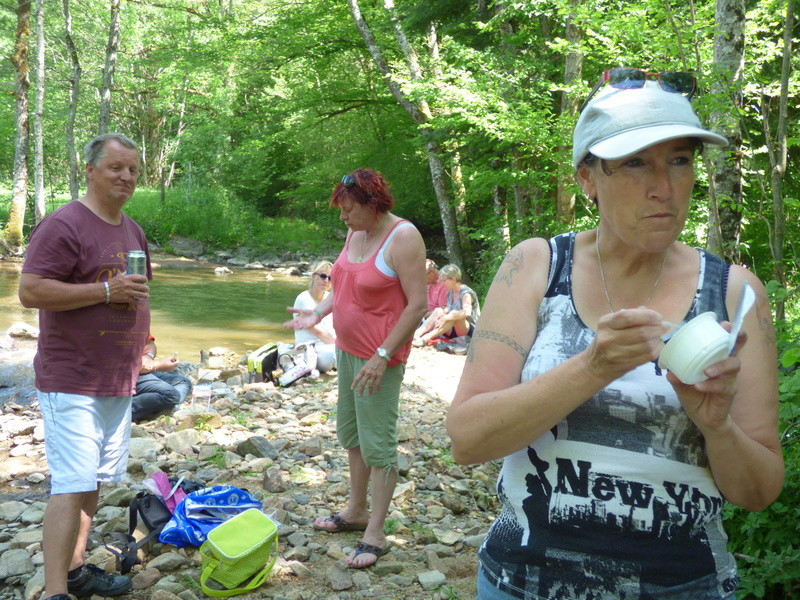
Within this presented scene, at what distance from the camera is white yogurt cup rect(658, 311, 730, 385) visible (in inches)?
52.8

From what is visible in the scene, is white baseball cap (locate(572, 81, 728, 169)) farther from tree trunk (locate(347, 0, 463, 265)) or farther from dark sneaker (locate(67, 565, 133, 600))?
tree trunk (locate(347, 0, 463, 265))

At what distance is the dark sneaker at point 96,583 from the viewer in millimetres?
3658

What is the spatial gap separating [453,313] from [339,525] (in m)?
7.36

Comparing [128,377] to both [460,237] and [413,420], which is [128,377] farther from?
[460,237]

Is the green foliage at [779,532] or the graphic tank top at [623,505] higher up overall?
the graphic tank top at [623,505]

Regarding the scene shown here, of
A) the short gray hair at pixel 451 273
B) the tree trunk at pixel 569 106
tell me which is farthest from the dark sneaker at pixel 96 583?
the short gray hair at pixel 451 273

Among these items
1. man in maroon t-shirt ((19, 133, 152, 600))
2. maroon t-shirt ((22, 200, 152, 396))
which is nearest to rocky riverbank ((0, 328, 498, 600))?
man in maroon t-shirt ((19, 133, 152, 600))

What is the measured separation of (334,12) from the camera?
21.2m

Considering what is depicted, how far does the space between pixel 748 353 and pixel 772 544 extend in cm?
173

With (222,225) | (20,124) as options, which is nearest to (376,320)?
(20,124)

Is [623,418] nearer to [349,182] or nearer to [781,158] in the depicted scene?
[349,182]

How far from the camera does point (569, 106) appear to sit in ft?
39.0

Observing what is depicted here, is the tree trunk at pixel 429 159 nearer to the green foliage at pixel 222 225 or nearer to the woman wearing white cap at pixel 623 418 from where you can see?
the green foliage at pixel 222 225

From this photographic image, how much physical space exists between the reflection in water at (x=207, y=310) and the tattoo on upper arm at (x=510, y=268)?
11.4 meters
